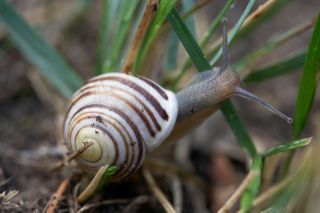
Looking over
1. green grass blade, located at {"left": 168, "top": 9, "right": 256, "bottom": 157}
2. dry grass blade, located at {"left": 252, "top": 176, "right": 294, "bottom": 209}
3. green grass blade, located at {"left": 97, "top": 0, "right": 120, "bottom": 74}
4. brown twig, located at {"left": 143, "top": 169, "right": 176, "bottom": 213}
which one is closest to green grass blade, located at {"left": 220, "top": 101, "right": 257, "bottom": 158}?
green grass blade, located at {"left": 168, "top": 9, "right": 256, "bottom": 157}

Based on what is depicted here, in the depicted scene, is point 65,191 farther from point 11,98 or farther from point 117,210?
point 11,98

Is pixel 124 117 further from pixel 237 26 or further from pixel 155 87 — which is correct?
pixel 237 26

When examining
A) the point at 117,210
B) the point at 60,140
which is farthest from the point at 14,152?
the point at 117,210

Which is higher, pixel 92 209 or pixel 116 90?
pixel 116 90

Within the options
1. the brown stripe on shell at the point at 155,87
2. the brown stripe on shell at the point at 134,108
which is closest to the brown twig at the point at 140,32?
the brown stripe on shell at the point at 155,87

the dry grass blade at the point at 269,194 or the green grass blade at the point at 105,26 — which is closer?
the dry grass blade at the point at 269,194

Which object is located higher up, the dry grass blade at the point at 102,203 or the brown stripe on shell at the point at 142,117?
the brown stripe on shell at the point at 142,117

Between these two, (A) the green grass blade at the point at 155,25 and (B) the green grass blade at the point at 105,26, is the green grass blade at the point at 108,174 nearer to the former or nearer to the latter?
(A) the green grass blade at the point at 155,25

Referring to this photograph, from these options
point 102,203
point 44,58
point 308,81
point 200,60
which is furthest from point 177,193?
point 44,58

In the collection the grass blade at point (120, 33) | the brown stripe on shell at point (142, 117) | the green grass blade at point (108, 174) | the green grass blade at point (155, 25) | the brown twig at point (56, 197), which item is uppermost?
the grass blade at point (120, 33)
